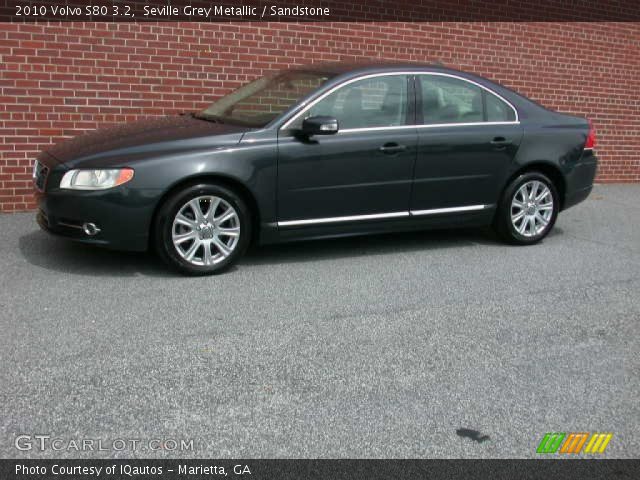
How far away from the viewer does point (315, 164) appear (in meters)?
6.39

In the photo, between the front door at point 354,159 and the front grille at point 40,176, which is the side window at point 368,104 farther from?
the front grille at point 40,176

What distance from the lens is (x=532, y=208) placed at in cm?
747

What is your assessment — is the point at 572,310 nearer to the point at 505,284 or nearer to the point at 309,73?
the point at 505,284

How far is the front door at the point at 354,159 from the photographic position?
20.9 ft

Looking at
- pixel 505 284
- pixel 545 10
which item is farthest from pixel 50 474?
pixel 545 10

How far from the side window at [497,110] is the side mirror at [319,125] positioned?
169cm

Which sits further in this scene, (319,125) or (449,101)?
(449,101)

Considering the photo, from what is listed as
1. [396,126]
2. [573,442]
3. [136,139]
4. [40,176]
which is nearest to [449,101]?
[396,126]

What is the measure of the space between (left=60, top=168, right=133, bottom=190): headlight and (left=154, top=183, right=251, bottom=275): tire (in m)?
0.36

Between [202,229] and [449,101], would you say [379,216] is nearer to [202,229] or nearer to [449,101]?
[449,101]

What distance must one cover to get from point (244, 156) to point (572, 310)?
263cm

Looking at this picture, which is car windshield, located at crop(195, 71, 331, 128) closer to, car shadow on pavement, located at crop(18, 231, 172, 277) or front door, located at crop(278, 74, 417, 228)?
front door, located at crop(278, 74, 417, 228)

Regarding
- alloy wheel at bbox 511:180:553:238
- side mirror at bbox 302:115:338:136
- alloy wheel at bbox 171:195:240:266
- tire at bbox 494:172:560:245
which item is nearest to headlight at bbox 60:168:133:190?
alloy wheel at bbox 171:195:240:266

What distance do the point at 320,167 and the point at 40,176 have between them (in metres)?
2.18
